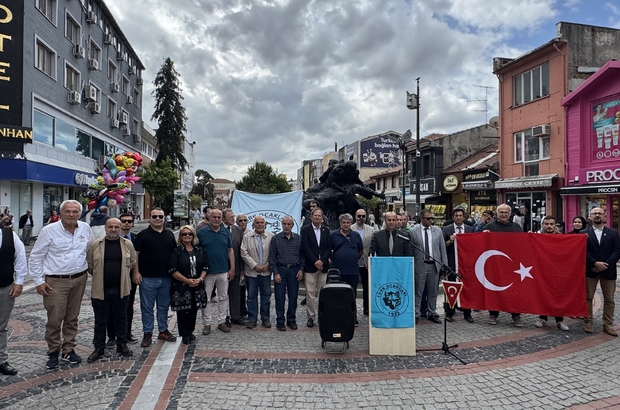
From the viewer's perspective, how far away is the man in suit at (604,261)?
618cm

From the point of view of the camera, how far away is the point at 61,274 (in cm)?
500

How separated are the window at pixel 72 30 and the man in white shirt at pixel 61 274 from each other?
25.2 meters

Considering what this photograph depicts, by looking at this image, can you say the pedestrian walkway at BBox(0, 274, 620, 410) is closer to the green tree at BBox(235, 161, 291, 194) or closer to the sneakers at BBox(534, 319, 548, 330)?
the sneakers at BBox(534, 319, 548, 330)

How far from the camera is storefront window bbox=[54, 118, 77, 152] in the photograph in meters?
23.5

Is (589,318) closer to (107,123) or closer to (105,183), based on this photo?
(105,183)

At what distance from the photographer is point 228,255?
643 centimetres

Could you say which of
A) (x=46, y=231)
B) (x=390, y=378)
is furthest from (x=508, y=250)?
(x=46, y=231)

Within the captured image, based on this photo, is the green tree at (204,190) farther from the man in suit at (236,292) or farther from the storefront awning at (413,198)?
the man in suit at (236,292)

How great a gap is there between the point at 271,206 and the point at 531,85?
1898 centimetres

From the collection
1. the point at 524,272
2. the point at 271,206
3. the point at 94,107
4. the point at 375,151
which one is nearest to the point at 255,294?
the point at 271,206

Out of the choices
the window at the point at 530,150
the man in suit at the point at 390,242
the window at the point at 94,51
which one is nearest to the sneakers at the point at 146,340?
the man in suit at the point at 390,242

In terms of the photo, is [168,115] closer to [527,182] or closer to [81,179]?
[81,179]

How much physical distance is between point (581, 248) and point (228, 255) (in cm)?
566

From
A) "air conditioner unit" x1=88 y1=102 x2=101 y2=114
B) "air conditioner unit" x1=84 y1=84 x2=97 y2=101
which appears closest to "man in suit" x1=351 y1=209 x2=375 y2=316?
"air conditioner unit" x1=84 y1=84 x2=97 y2=101
